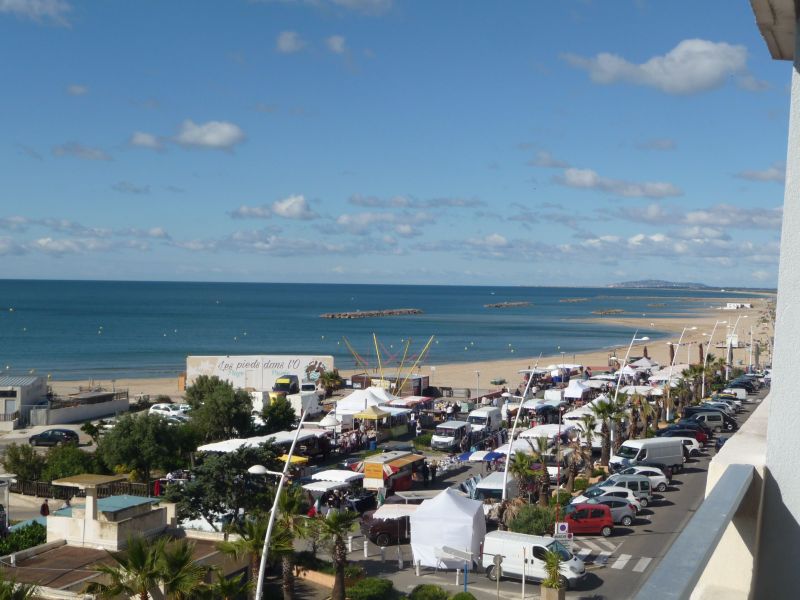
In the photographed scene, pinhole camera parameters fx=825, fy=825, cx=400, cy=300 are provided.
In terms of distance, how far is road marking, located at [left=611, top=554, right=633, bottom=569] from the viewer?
62.0 ft

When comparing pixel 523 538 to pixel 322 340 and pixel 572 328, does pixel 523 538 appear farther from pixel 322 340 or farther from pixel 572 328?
pixel 572 328

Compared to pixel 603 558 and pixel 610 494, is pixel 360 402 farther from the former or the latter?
pixel 603 558

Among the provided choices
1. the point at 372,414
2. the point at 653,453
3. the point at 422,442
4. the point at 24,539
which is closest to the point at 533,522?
the point at 653,453

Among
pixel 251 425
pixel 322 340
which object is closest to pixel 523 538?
pixel 251 425

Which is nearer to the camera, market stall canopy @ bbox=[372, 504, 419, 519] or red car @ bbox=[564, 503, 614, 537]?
market stall canopy @ bbox=[372, 504, 419, 519]

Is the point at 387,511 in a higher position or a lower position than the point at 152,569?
lower

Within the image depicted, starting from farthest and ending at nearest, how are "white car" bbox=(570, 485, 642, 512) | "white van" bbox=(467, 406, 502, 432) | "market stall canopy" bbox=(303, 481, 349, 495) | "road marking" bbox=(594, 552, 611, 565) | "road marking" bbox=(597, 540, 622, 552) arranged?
1. "white van" bbox=(467, 406, 502, 432)
2. "market stall canopy" bbox=(303, 481, 349, 495)
3. "white car" bbox=(570, 485, 642, 512)
4. "road marking" bbox=(597, 540, 622, 552)
5. "road marking" bbox=(594, 552, 611, 565)

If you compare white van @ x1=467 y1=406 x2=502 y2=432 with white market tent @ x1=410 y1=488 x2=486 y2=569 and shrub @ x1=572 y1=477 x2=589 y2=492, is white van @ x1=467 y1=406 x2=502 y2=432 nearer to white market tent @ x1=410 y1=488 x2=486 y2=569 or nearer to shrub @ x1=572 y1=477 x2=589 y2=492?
shrub @ x1=572 y1=477 x2=589 y2=492

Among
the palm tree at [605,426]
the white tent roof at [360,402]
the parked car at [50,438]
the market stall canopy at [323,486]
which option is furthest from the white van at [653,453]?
the parked car at [50,438]

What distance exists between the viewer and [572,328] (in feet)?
426

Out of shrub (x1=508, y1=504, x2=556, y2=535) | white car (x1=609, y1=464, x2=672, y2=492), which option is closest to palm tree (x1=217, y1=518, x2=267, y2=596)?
shrub (x1=508, y1=504, x2=556, y2=535)

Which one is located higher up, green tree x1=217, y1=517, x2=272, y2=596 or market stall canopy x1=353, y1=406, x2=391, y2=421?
green tree x1=217, y1=517, x2=272, y2=596

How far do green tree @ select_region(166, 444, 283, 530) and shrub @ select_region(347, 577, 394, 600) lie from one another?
395 centimetres

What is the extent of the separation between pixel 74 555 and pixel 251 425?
17540 millimetres
